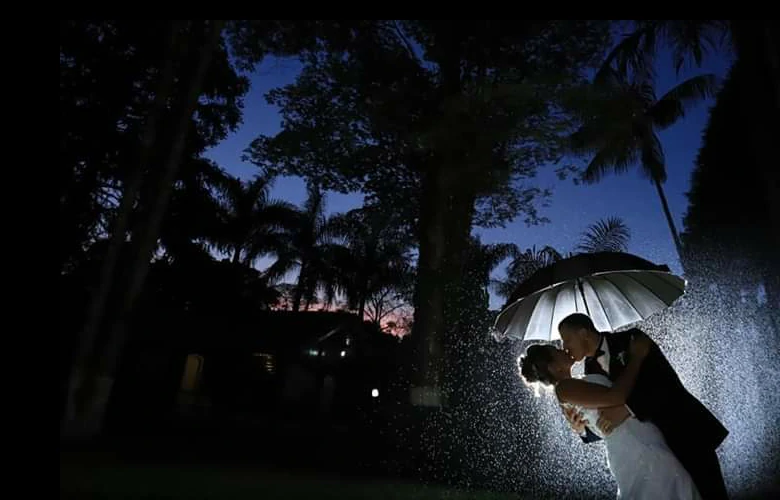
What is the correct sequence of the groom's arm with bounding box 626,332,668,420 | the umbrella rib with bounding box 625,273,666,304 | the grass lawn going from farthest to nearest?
the grass lawn, the umbrella rib with bounding box 625,273,666,304, the groom's arm with bounding box 626,332,668,420

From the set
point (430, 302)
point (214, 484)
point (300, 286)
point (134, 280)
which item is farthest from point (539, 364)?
point (300, 286)

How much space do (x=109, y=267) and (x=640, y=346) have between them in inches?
510

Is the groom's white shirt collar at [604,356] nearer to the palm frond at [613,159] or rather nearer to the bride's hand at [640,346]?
the bride's hand at [640,346]

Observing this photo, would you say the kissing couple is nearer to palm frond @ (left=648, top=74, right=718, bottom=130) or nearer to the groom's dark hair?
the groom's dark hair

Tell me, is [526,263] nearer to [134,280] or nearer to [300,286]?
[134,280]

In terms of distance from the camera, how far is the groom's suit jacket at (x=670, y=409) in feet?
8.91

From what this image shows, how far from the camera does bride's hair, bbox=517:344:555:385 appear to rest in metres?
2.94

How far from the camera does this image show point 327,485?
9430 millimetres

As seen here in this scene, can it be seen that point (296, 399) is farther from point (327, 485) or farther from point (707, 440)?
point (707, 440)

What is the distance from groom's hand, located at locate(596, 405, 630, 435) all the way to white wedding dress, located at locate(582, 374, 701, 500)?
0.03 m

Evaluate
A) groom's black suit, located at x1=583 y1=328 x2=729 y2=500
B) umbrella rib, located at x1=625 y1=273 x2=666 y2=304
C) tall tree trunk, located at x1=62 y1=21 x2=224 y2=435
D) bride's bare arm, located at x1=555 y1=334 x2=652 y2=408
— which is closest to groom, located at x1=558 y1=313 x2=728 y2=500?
groom's black suit, located at x1=583 y1=328 x2=729 y2=500

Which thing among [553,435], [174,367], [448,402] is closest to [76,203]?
[174,367]

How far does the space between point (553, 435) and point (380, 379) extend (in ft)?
54.8

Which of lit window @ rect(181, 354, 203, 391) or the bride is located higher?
lit window @ rect(181, 354, 203, 391)
